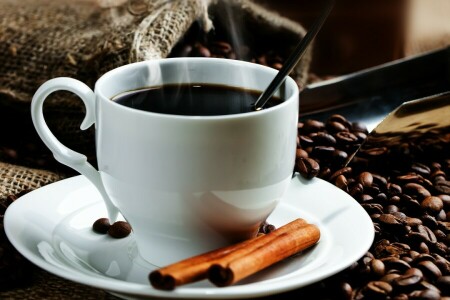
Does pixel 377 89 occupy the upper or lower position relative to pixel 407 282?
lower

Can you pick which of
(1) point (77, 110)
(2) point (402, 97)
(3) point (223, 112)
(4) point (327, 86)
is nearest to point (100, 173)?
(3) point (223, 112)

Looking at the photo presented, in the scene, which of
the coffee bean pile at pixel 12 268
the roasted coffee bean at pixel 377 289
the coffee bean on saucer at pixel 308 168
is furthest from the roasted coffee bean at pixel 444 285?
the coffee bean pile at pixel 12 268

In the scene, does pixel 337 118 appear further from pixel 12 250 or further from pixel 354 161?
pixel 12 250

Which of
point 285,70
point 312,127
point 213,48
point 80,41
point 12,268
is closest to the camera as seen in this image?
point 285,70

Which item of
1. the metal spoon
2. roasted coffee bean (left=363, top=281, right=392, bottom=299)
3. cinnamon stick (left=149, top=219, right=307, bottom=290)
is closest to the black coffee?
the metal spoon

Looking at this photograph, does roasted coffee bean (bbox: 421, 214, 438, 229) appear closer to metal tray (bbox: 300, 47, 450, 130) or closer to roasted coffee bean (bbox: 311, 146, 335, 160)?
roasted coffee bean (bbox: 311, 146, 335, 160)

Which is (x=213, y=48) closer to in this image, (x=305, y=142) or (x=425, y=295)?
(x=305, y=142)

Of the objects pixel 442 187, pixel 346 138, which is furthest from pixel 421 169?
pixel 346 138
